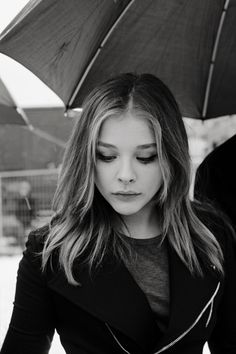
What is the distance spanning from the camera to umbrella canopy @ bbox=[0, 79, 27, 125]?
9.84 feet

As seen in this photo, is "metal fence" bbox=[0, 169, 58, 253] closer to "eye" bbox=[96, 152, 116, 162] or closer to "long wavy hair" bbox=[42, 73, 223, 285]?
"long wavy hair" bbox=[42, 73, 223, 285]

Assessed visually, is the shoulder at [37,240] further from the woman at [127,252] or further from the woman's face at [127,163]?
the woman's face at [127,163]

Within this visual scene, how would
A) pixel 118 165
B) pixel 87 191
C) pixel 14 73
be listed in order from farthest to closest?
pixel 14 73 < pixel 87 191 < pixel 118 165

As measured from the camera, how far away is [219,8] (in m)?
2.51

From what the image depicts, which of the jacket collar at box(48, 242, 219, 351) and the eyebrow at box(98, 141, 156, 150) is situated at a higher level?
the eyebrow at box(98, 141, 156, 150)

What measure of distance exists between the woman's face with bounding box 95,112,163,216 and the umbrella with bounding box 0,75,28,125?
3.41 feet

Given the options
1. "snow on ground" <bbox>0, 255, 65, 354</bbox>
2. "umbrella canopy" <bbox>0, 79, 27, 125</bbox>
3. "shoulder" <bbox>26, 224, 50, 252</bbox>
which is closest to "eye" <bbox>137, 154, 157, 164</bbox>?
"shoulder" <bbox>26, 224, 50, 252</bbox>

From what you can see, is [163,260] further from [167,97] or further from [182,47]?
[182,47]

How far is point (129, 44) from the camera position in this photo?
2541 millimetres

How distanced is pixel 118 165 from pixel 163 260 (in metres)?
0.42

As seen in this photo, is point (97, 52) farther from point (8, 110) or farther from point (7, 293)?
point (7, 293)

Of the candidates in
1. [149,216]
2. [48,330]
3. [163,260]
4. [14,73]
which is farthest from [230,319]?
[14,73]

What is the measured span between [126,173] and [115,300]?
428mm

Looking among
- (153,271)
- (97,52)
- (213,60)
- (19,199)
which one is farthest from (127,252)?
(19,199)
